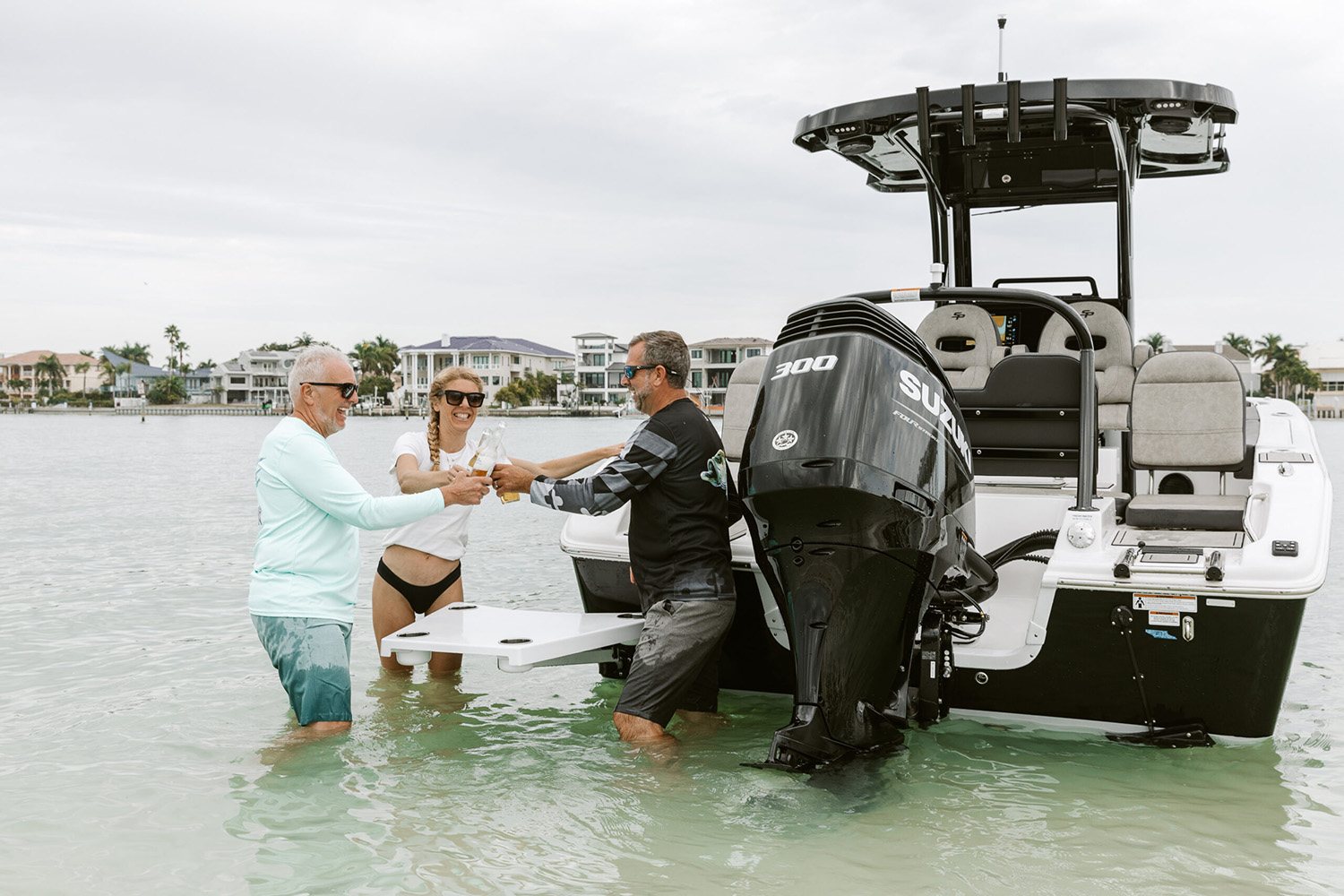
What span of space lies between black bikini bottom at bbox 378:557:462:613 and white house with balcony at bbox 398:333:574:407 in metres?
112

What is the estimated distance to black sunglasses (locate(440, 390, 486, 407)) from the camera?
5461mm

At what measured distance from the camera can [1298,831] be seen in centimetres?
437

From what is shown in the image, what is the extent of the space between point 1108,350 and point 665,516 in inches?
133

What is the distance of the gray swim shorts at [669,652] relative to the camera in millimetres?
4414

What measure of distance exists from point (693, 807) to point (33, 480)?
28.8 meters

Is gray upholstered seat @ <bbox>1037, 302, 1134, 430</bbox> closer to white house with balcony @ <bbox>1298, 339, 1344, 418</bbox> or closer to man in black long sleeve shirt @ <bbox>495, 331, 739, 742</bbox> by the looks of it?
man in black long sleeve shirt @ <bbox>495, 331, 739, 742</bbox>

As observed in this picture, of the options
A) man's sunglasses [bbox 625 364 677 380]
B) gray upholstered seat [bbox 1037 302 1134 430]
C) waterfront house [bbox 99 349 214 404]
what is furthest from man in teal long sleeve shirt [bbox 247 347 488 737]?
waterfront house [bbox 99 349 214 404]

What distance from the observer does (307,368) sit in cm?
445

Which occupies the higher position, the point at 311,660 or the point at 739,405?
the point at 739,405

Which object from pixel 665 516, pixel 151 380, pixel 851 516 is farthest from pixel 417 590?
pixel 151 380

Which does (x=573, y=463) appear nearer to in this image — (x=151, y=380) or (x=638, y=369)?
(x=638, y=369)

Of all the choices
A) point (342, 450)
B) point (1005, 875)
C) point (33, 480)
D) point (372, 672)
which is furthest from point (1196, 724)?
point (342, 450)

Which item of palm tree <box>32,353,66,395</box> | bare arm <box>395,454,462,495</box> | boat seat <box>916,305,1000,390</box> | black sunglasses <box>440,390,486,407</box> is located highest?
palm tree <box>32,353,66,395</box>

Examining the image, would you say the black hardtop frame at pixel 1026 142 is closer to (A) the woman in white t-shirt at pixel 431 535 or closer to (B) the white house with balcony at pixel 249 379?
(A) the woman in white t-shirt at pixel 431 535
